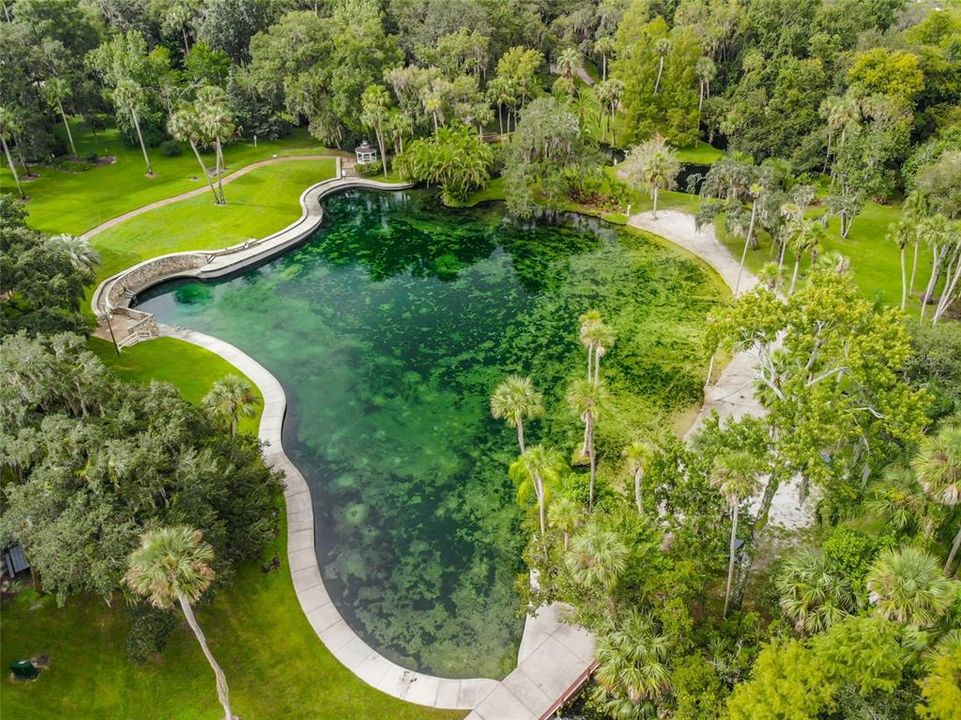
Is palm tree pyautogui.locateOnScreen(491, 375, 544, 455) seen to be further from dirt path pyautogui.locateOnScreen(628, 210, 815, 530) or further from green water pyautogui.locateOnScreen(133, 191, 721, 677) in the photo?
dirt path pyautogui.locateOnScreen(628, 210, 815, 530)

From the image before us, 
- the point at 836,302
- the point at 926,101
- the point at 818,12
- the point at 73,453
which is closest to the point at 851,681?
the point at 836,302

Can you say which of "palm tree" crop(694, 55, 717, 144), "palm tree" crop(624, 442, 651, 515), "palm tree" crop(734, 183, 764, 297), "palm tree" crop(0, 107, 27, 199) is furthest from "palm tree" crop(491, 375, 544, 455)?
"palm tree" crop(694, 55, 717, 144)

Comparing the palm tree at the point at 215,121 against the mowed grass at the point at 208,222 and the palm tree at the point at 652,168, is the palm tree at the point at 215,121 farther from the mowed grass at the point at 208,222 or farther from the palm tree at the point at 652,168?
the palm tree at the point at 652,168

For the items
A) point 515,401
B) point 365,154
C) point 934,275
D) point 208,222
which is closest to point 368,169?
point 365,154

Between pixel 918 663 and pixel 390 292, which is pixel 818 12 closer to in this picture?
pixel 390 292

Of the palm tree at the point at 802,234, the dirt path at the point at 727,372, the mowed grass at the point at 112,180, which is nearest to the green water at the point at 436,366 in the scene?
the dirt path at the point at 727,372

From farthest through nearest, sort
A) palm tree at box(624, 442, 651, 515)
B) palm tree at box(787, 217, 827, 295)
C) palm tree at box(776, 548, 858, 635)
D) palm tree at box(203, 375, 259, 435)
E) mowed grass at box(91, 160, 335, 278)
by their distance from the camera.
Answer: mowed grass at box(91, 160, 335, 278), palm tree at box(787, 217, 827, 295), palm tree at box(203, 375, 259, 435), palm tree at box(624, 442, 651, 515), palm tree at box(776, 548, 858, 635)

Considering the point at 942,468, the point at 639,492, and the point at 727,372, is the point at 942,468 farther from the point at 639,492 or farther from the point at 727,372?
the point at 727,372
